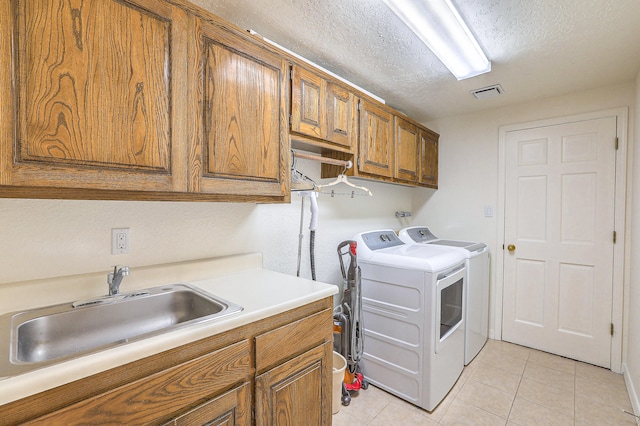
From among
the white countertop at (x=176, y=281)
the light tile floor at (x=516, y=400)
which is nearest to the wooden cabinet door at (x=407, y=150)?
the white countertop at (x=176, y=281)

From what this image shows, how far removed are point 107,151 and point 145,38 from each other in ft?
1.44

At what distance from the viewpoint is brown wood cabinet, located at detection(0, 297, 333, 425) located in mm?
730

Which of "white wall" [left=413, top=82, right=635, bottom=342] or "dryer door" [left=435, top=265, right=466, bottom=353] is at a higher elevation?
"white wall" [left=413, top=82, right=635, bottom=342]

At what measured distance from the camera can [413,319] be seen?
1.95 meters

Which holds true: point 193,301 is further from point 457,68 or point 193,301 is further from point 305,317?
point 457,68

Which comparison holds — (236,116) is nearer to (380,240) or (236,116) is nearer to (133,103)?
(133,103)

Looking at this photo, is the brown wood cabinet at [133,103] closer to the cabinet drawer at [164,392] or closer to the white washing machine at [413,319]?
the cabinet drawer at [164,392]

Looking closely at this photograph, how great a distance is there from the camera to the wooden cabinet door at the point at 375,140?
211cm

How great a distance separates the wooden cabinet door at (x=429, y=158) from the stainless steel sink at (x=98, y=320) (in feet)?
7.74

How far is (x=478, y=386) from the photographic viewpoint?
218cm

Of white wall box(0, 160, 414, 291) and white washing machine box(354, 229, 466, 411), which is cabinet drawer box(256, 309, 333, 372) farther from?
white washing machine box(354, 229, 466, 411)

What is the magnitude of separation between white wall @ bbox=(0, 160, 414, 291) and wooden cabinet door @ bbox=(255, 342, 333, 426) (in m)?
0.76

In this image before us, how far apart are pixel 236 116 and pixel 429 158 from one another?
90.7 inches

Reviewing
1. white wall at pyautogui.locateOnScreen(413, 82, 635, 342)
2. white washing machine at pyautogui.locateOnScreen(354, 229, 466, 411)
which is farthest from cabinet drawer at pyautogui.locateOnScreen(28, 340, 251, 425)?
white wall at pyautogui.locateOnScreen(413, 82, 635, 342)
